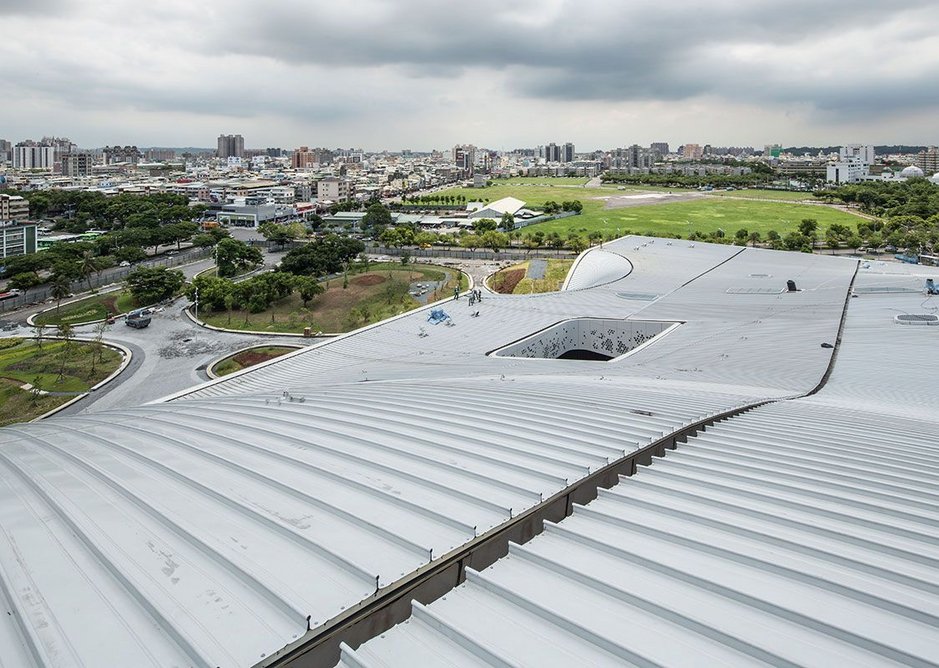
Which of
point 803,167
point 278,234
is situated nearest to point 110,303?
point 278,234

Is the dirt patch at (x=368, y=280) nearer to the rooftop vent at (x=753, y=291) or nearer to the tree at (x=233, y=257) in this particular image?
the tree at (x=233, y=257)

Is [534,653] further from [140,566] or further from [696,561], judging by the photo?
[140,566]

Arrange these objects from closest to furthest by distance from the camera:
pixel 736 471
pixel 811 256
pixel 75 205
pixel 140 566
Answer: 1. pixel 140 566
2. pixel 736 471
3. pixel 811 256
4. pixel 75 205

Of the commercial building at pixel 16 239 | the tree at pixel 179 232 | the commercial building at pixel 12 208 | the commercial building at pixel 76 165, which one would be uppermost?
the commercial building at pixel 76 165

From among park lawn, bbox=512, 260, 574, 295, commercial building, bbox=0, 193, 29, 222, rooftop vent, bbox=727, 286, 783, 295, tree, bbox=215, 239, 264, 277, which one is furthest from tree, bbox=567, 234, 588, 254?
commercial building, bbox=0, 193, 29, 222

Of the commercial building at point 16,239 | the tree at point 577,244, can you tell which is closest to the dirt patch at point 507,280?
the tree at point 577,244

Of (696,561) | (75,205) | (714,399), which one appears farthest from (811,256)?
(75,205)

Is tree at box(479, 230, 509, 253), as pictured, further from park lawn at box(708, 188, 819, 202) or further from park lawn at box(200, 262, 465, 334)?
park lawn at box(708, 188, 819, 202)
